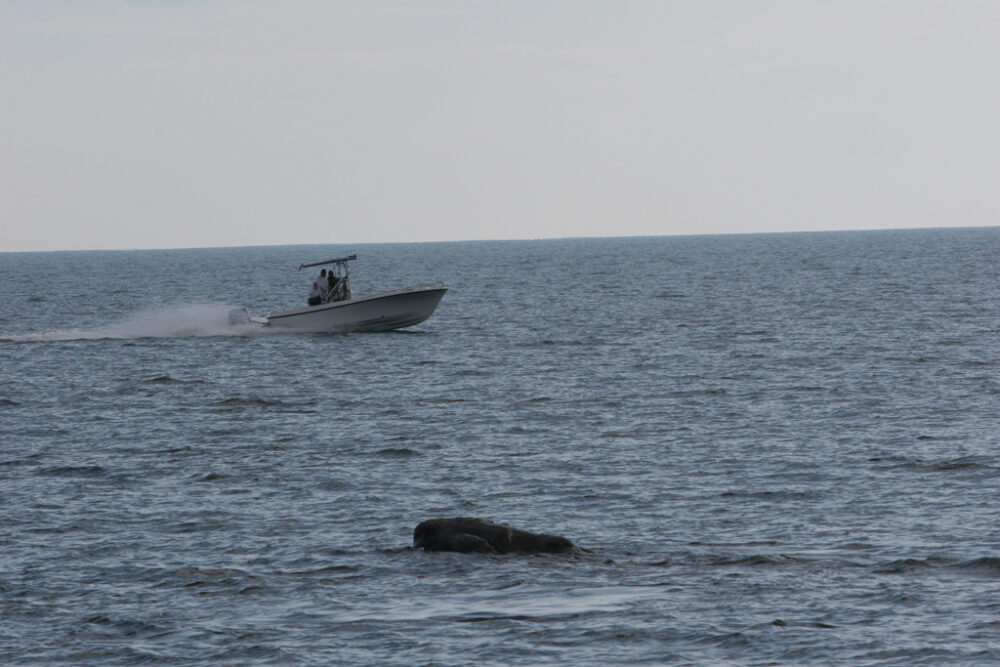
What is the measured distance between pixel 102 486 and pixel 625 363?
74.5ft

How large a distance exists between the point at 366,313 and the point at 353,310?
0.67 meters

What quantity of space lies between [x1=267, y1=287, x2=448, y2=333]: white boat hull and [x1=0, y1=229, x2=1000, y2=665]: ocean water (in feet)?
5.96

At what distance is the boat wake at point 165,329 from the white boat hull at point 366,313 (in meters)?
3.60

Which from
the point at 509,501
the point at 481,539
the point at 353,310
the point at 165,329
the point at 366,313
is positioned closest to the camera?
the point at 481,539

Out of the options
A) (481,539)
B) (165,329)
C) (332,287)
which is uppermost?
(332,287)

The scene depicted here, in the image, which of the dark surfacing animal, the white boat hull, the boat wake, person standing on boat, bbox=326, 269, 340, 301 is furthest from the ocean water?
the boat wake

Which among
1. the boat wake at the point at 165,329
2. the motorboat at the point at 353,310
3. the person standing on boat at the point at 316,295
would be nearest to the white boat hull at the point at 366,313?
the motorboat at the point at 353,310

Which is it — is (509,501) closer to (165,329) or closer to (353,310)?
(353,310)

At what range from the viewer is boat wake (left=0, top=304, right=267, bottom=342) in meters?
55.6

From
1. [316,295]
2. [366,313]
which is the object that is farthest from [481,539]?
[366,313]

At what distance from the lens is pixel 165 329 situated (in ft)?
196

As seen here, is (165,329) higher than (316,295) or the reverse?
the reverse

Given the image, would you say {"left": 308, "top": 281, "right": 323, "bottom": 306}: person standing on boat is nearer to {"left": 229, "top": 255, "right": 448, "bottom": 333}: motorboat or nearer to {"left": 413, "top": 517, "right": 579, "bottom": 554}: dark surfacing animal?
{"left": 229, "top": 255, "right": 448, "bottom": 333}: motorboat

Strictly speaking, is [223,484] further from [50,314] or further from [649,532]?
[50,314]
